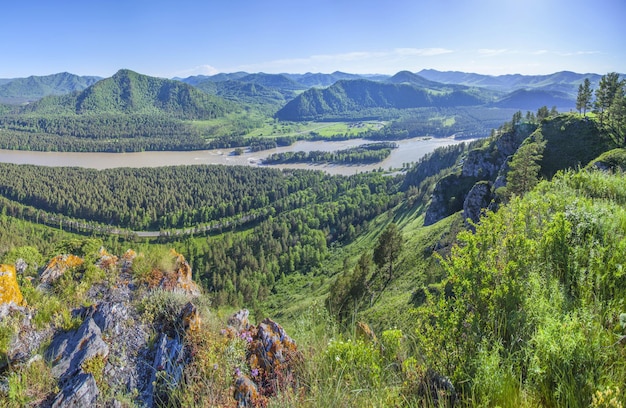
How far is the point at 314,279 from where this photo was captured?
7506cm

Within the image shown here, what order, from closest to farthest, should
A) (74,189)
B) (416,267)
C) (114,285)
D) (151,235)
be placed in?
1. (114,285)
2. (416,267)
3. (151,235)
4. (74,189)

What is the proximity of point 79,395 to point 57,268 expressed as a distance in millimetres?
7825

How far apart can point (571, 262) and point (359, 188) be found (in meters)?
128

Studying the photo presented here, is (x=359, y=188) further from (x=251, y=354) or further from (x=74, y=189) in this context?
(x=251, y=354)

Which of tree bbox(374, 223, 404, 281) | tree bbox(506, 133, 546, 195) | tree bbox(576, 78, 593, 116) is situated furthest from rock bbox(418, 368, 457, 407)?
tree bbox(576, 78, 593, 116)

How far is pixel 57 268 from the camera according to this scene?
11.5m

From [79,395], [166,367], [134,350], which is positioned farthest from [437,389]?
[134,350]

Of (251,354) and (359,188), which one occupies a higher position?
(251,354)

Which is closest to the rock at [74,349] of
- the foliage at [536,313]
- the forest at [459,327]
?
the forest at [459,327]

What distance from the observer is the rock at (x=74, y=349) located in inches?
255

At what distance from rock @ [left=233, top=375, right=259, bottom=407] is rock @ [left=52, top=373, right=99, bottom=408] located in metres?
2.42

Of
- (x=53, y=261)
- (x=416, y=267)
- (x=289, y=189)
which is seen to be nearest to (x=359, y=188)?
(x=289, y=189)

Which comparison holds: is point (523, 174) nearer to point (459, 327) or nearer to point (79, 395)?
point (459, 327)

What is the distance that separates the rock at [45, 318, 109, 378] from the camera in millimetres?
6488
